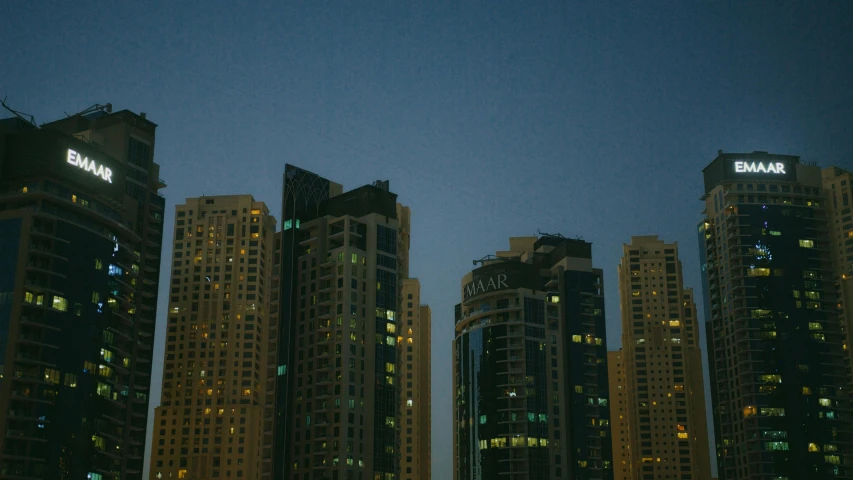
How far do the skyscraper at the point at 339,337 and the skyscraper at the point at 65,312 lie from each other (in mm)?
25966

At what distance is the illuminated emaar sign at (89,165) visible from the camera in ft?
483

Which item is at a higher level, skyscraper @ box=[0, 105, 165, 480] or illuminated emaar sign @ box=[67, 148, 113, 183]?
illuminated emaar sign @ box=[67, 148, 113, 183]

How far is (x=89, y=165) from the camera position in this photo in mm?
150000

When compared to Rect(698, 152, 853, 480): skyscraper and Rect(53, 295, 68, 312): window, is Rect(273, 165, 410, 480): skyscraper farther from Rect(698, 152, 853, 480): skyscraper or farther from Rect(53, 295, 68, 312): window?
Rect(698, 152, 853, 480): skyscraper


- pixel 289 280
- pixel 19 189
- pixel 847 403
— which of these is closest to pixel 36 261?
pixel 19 189

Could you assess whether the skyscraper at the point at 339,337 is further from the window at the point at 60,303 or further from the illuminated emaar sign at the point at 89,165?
the window at the point at 60,303

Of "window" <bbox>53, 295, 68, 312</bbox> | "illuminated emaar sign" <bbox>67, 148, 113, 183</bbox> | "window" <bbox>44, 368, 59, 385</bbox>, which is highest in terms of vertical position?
"illuminated emaar sign" <bbox>67, 148, 113, 183</bbox>

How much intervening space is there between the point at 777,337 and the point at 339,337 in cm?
8254

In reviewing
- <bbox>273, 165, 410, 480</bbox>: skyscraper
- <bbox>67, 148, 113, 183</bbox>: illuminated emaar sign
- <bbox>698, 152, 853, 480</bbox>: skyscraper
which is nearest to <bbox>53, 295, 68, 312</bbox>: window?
<bbox>67, 148, 113, 183</bbox>: illuminated emaar sign

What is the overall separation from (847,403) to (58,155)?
14284 cm

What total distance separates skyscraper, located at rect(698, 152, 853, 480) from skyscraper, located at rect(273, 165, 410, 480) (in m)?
66.2

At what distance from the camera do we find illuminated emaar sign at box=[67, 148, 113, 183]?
147m

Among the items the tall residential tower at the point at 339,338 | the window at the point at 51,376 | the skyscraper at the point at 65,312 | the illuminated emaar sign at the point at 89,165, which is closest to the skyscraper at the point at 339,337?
the tall residential tower at the point at 339,338

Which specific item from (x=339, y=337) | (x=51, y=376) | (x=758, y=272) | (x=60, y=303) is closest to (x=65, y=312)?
(x=60, y=303)
